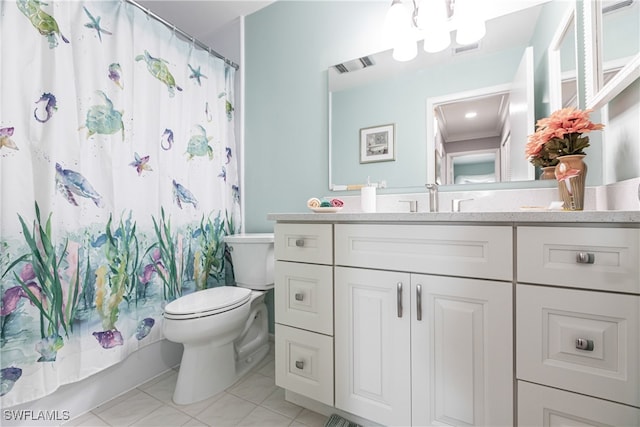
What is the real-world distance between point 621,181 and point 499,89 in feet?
2.08

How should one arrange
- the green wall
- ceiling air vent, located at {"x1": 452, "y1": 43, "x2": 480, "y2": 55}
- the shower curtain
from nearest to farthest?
the shower curtain < ceiling air vent, located at {"x1": 452, "y1": 43, "x2": 480, "y2": 55} < the green wall

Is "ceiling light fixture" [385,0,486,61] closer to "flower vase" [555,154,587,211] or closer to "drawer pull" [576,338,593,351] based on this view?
"flower vase" [555,154,587,211]

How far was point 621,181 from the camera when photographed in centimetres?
92

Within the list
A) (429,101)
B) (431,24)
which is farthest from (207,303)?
(431,24)

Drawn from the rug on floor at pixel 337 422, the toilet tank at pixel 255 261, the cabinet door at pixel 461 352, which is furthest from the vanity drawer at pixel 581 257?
the toilet tank at pixel 255 261

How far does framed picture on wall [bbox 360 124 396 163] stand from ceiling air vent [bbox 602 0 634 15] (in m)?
0.84

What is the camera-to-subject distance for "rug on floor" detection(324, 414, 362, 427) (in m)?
1.11

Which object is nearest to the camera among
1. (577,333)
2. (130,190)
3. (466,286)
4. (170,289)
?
(577,333)

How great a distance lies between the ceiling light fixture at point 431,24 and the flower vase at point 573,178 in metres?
0.75

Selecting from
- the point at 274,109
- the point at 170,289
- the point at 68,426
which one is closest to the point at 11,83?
the point at 170,289

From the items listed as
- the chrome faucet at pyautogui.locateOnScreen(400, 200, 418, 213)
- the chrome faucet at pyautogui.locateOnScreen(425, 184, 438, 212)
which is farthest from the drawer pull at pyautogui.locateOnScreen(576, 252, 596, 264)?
the chrome faucet at pyautogui.locateOnScreen(400, 200, 418, 213)

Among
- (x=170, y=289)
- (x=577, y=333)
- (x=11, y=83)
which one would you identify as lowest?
(x=170, y=289)

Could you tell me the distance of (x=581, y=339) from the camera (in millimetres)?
722

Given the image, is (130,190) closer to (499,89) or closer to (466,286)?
(466,286)
